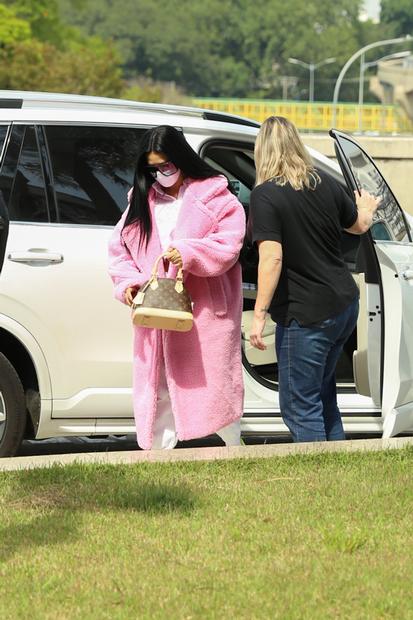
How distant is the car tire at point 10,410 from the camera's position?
613 cm

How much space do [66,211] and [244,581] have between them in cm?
255

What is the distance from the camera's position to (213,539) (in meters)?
4.59

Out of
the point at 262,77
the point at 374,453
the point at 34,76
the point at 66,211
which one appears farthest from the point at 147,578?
the point at 262,77

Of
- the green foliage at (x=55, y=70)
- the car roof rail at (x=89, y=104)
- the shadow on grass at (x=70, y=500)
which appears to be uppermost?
the green foliage at (x=55, y=70)

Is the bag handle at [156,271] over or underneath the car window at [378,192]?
underneath

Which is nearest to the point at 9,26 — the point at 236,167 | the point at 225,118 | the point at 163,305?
the point at 236,167

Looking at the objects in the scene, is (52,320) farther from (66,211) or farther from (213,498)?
(213,498)

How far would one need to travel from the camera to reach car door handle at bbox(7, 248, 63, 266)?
19.9 feet

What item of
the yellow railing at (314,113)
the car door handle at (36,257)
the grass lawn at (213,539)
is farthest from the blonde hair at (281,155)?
the yellow railing at (314,113)

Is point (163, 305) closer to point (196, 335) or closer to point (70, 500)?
point (196, 335)

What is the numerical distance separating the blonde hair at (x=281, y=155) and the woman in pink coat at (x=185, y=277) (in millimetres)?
184

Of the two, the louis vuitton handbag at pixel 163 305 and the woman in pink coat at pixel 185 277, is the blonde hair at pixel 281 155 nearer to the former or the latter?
the woman in pink coat at pixel 185 277

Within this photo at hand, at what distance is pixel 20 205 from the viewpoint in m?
6.18

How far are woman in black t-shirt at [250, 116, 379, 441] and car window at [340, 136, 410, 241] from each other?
0.28 metres
